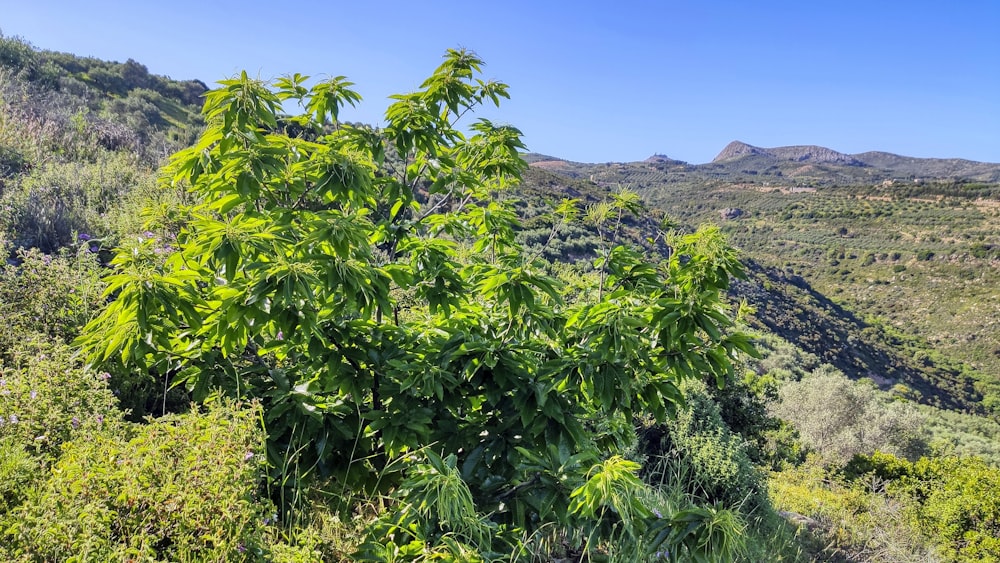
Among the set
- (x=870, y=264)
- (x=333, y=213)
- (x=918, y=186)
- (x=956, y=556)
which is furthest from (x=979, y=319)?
(x=333, y=213)

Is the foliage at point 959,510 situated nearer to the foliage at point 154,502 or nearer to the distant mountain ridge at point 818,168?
the foliage at point 154,502

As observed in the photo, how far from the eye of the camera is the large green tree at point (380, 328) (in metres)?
2.19

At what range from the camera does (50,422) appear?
98.0 inches

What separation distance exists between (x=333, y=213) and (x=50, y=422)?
5.54 ft

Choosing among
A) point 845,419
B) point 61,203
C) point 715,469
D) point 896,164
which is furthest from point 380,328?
point 896,164

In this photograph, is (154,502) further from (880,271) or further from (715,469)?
(880,271)

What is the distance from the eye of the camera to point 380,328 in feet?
9.29

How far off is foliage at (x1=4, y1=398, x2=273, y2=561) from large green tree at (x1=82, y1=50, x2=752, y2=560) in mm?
386

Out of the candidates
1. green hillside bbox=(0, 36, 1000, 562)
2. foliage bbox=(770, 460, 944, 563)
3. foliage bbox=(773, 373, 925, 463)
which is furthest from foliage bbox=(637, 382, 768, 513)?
foliage bbox=(773, 373, 925, 463)

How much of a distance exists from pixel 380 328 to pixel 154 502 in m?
1.23

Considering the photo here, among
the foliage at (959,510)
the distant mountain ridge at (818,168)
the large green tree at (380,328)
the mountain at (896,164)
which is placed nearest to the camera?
the large green tree at (380,328)

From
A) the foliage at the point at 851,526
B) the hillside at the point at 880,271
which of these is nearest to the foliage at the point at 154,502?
the foliage at the point at 851,526

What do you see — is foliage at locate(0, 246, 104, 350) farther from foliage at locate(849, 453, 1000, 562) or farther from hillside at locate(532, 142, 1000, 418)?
hillside at locate(532, 142, 1000, 418)

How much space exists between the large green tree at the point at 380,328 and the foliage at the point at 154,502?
0.39 metres
